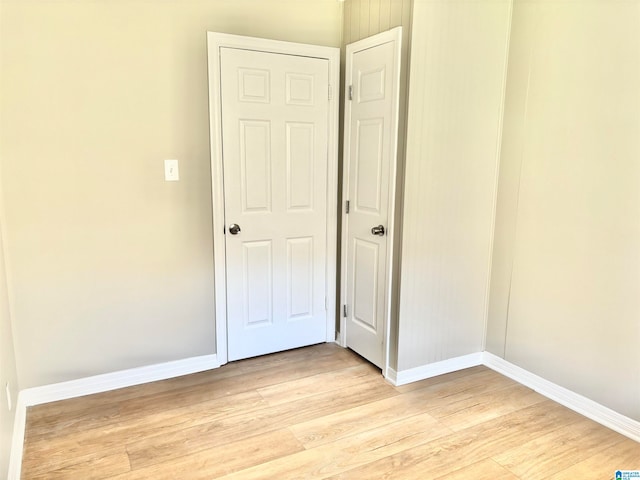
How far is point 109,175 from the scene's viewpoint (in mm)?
2553

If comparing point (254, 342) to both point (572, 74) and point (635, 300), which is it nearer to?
point (635, 300)

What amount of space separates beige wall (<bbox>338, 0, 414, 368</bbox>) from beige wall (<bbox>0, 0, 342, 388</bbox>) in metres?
0.37

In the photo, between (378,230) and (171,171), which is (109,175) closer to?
(171,171)

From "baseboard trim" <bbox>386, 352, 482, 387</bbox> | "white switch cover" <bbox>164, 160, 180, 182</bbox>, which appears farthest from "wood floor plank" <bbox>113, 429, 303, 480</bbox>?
"white switch cover" <bbox>164, 160, 180, 182</bbox>

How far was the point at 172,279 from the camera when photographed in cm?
281

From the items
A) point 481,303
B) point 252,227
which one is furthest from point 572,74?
point 252,227

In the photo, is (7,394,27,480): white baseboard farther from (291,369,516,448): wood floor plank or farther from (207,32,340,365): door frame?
(291,369,516,448): wood floor plank

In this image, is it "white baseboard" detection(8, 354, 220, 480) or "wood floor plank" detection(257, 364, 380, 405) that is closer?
"white baseboard" detection(8, 354, 220, 480)

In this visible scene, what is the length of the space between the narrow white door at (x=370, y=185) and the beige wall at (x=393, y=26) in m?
0.04

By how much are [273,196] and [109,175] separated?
0.98m

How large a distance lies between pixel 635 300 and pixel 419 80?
5.20 feet

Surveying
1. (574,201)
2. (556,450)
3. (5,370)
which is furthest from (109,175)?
(556,450)

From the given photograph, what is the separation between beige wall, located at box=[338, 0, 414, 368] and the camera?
2.55m

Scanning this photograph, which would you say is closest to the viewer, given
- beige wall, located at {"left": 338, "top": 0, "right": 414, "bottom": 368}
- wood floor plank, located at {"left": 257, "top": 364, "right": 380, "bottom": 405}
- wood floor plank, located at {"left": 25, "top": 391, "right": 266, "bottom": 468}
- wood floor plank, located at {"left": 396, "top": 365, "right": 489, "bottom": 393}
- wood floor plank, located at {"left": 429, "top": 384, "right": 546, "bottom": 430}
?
wood floor plank, located at {"left": 25, "top": 391, "right": 266, "bottom": 468}
